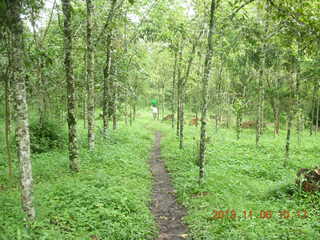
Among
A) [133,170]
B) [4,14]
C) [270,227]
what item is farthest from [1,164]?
[270,227]

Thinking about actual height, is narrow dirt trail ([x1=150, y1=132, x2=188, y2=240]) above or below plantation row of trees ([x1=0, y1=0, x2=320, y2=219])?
below

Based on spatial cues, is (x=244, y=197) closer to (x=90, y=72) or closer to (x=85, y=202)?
(x=85, y=202)

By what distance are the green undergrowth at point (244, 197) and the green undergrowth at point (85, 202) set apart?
5.53 ft

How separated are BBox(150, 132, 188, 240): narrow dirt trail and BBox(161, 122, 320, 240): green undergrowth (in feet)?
1.02

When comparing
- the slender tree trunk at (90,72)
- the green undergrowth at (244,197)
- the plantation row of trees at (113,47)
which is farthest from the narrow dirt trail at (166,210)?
the slender tree trunk at (90,72)

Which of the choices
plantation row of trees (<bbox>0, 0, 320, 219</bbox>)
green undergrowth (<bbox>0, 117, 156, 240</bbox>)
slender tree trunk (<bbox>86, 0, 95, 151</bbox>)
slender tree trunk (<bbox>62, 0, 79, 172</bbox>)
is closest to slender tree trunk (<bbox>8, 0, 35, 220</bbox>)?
plantation row of trees (<bbox>0, 0, 320, 219</bbox>)

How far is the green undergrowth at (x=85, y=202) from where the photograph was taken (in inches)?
259

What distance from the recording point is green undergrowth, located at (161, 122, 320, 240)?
23.8 ft

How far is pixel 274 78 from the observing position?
34.4 meters

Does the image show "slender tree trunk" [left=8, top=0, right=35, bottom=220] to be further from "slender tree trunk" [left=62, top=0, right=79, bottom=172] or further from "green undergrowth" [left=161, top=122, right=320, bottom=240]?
"green undergrowth" [left=161, top=122, right=320, bottom=240]

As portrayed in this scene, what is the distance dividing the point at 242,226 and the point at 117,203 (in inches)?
156

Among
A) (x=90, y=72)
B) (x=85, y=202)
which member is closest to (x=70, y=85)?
(x=90, y=72)

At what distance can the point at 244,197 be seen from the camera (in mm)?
9859

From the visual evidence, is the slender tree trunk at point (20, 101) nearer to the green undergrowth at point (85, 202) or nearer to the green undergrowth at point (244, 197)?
the green undergrowth at point (85, 202)
